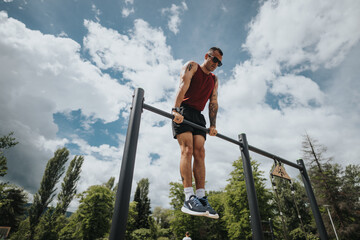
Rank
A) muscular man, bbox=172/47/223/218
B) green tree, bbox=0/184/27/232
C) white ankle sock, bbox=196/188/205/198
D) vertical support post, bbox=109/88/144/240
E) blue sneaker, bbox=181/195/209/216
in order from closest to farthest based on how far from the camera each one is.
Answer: vertical support post, bbox=109/88/144/240 → blue sneaker, bbox=181/195/209/216 → muscular man, bbox=172/47/223/218 → white ankle sock, bbox=196/188/205/198 → green tree, bbox=0/184/27/232

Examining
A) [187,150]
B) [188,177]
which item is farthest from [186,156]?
[188,177]

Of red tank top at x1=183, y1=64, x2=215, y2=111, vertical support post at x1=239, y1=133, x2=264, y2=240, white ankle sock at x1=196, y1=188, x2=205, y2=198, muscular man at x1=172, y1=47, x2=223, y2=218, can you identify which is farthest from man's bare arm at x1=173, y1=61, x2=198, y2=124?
vertical support post at x1=239, y1=133, x2=264, y2=240

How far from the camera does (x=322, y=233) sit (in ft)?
11.9

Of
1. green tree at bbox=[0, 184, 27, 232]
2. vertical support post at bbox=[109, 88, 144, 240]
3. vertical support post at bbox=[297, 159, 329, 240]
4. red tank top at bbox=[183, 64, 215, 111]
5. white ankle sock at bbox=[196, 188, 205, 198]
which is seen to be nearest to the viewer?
vertical support post at bbox=[109, 88, 144, 240]

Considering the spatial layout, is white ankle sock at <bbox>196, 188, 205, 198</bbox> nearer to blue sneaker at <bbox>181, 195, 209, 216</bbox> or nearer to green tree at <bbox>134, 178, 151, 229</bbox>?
blue sneaker at <bbox>181, 195, 209, 216</bbox>

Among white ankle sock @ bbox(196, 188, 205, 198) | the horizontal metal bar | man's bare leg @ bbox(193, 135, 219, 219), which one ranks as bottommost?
white ankle sock @ bbox(196, 188, 205, 198)

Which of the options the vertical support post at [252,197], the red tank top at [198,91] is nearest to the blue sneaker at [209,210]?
the vertical support post at [252,197]

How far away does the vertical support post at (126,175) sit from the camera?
1.49 metres

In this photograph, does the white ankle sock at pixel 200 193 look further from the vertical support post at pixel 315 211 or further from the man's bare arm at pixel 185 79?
the vertical support post at pixel 315 211

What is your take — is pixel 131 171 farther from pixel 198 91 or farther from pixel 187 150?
pixel 198 91

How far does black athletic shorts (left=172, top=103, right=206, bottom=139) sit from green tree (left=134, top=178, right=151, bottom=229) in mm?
30480

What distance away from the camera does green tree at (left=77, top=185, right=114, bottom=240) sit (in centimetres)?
1761

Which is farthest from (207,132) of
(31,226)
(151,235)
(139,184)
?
(139,184)

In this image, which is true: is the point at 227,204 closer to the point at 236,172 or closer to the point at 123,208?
the point at 236,172
